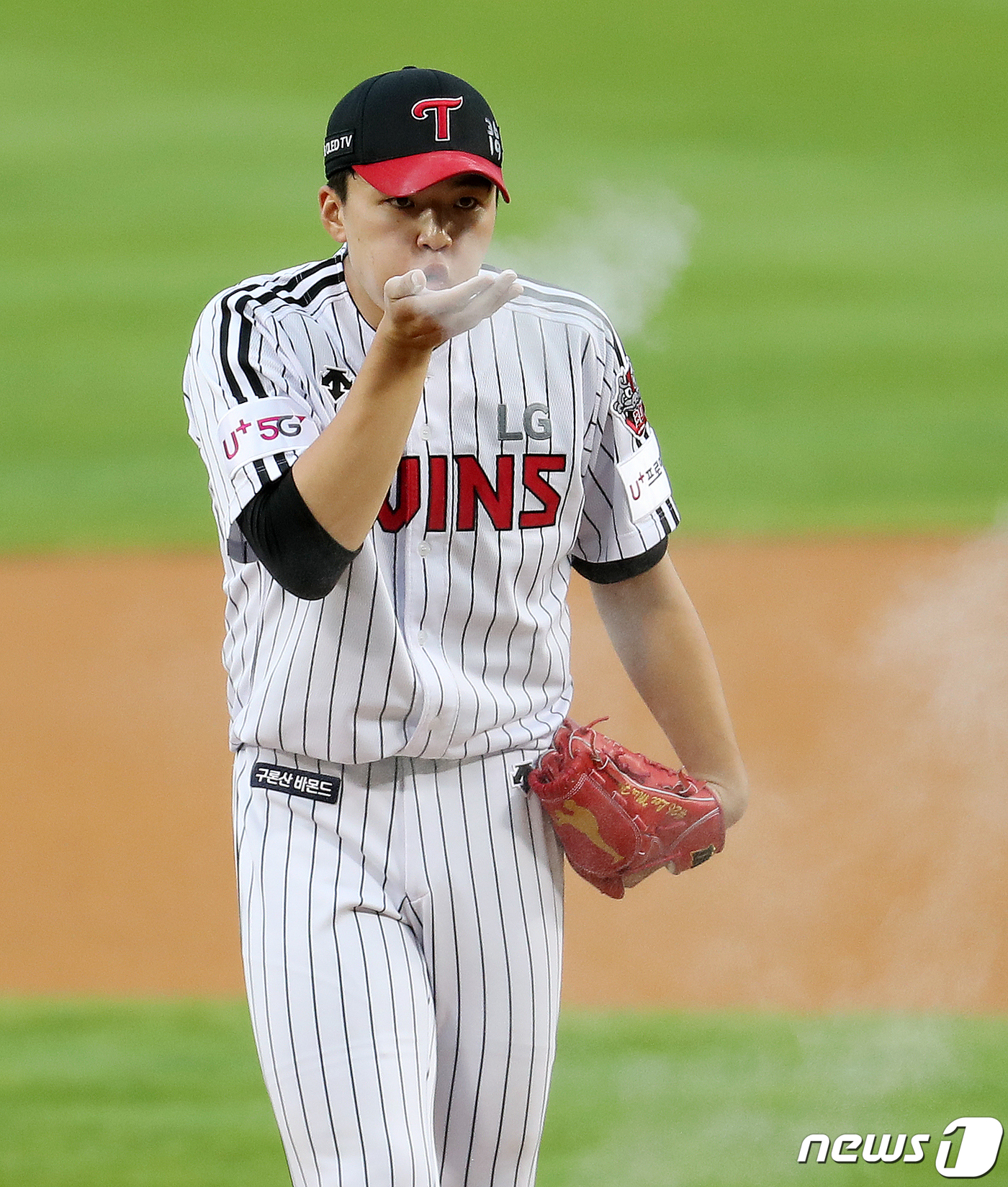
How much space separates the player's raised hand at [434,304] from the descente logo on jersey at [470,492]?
0.27 metres

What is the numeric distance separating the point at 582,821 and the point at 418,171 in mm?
793

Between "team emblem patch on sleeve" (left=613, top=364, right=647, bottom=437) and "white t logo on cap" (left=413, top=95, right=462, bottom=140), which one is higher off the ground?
"white t logo on cap" (left=413, top=95, right=462, bottom=140)

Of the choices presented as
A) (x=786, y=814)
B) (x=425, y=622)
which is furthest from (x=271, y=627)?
(x=786, y=814)

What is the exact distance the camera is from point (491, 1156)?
2.03 meters

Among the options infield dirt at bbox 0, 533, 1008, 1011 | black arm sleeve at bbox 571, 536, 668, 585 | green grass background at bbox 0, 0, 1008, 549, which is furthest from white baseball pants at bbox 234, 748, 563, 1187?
green grass background at bbox 0, 0, 1008, 549

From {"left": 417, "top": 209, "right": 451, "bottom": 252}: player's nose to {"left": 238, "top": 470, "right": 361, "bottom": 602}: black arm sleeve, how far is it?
0.30m

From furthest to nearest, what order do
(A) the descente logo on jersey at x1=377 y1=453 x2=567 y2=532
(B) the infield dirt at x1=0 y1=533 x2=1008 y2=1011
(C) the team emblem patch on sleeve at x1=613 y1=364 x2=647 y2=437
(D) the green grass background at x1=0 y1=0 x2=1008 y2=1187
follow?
(D) the green grass background at x1=0 y1=0 x2=1008 y2=1187 < (B) the infield dirt at x1=0 y1=533 x2=1008 y2=1011 < (C) the team emblem patch on sleeve at x1=613 y1=364 x2=647 y2=437 < (A) the descente logo on jersey at x1=377 y1=453 x2=567 y2=532

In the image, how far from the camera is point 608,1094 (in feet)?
11.5

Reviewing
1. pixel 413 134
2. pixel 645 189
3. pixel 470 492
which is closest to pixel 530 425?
pixel 470 492

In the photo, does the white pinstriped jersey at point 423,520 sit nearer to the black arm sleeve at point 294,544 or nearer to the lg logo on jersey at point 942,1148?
the black arm sleeve at point 294,544

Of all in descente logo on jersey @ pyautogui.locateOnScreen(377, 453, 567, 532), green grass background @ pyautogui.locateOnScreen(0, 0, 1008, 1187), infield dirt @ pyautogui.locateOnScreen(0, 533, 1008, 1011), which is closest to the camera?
descente logo on jersey @ pyautogui.locateOnScreen(377, 453, 567, 532)

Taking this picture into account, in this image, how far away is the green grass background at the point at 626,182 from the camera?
7.45 m

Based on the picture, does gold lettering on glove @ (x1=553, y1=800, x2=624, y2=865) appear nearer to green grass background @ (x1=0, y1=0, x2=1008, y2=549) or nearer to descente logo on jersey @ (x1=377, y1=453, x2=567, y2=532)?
descente logo on jersey @ (x1=377, y1=453, x2=567, y2=532)

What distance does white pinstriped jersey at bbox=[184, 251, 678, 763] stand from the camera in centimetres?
188
